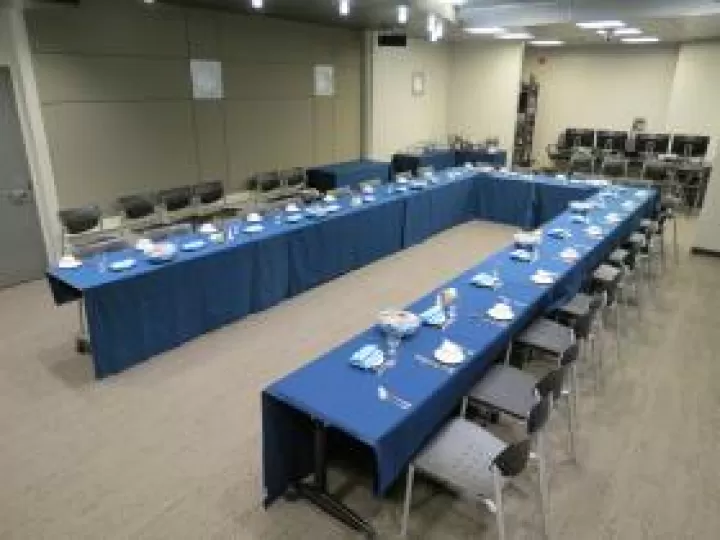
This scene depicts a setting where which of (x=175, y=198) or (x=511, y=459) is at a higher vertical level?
(x=175, y=198)

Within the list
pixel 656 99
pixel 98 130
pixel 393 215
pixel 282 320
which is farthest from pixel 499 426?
pixel 656 99

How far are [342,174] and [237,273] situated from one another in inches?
193

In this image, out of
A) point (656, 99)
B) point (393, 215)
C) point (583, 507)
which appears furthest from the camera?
point (656, 99)

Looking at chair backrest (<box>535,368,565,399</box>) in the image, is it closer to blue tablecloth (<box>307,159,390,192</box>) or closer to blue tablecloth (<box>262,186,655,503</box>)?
blue tablecloth (<box>262,186,655,503</box>)

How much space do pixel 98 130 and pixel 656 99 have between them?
12.3 metres

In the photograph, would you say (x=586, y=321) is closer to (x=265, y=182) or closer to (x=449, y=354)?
(x=449, y=354)

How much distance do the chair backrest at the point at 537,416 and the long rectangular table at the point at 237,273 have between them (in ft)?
10.9

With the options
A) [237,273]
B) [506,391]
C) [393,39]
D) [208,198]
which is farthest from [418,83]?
[506,391]

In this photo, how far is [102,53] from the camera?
6668mm

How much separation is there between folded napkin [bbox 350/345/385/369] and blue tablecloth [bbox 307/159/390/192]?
6.51 meters

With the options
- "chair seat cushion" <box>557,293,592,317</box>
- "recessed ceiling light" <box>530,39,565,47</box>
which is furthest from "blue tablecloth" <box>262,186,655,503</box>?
"recessed ceiling light" <box>530,39,565,47</box>

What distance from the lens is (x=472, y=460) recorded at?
2.76m

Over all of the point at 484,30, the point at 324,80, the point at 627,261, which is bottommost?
the point at 627,261

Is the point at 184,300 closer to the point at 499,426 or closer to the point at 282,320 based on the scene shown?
the point at 282,320
